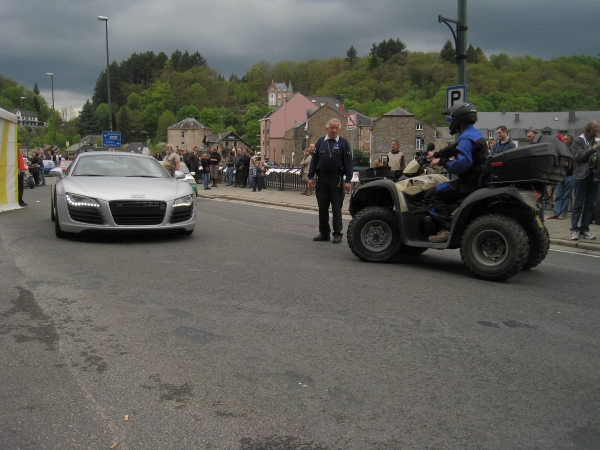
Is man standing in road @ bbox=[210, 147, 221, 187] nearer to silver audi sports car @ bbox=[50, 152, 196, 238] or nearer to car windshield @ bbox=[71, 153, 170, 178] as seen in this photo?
car windshield @ bbox=[71, 153, 170, 178]

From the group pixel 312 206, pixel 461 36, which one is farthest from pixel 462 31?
pixel 312 206

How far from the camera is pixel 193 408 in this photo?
11.1ft

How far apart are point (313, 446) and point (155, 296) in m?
3.17

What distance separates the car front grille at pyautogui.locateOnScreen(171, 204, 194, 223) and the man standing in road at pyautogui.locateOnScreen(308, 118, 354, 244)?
1.96 metres

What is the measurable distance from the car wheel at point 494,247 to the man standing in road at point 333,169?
2.94 meters

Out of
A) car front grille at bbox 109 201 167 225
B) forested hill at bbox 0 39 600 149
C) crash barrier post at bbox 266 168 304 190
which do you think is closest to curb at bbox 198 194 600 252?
crash barrier post at bbox 266 168 304 190

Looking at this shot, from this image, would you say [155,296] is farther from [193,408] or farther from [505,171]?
[505,171]

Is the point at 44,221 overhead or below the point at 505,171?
below

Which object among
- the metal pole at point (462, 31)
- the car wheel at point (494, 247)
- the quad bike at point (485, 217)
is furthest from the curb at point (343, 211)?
the metal pole at point (462, 31)

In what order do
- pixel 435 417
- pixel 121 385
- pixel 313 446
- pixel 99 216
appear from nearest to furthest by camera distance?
pixel 313 446
pixel 435 417
pixel 121 385
pixel 99 216

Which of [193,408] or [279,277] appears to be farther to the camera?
[279,277]

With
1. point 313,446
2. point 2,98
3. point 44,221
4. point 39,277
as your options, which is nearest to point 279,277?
point 39,277

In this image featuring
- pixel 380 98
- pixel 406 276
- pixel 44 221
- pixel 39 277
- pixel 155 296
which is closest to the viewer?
pixel 155 296

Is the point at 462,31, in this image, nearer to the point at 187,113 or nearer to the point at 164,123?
the point at 164,123
